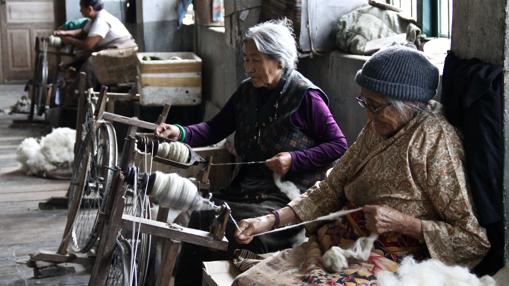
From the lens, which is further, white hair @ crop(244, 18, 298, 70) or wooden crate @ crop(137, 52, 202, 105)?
wooden crate @ crop(137, 52, 202, 105)

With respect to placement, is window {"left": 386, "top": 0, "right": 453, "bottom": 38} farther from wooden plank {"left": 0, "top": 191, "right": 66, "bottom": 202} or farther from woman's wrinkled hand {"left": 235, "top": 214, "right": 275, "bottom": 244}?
wooden plank {"left": 0, "top": 191, "right": 66, "bottom": 202}

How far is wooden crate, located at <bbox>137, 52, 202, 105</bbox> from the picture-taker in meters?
6.30

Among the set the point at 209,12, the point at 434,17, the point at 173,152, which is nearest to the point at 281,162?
the point at 173,152

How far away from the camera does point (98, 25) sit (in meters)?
8.03

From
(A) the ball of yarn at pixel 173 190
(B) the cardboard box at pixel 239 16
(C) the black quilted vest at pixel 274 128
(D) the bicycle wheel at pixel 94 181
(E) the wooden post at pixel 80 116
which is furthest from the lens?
(B) the cardboard box at pixel 239 16

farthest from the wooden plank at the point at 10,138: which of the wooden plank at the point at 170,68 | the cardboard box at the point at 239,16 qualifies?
the cardboard box at the point at 239,16

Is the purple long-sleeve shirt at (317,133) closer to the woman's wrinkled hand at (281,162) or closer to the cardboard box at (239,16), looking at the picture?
the woman's wrinkled hand at (281,162)

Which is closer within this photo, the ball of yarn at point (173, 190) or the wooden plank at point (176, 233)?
the wooden plank at point (176, 233)

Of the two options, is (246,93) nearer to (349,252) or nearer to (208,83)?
(349,252)

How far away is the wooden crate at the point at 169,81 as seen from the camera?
20.7 feet

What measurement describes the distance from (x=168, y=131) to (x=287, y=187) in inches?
25.1

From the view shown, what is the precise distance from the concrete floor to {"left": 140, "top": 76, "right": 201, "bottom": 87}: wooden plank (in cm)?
98

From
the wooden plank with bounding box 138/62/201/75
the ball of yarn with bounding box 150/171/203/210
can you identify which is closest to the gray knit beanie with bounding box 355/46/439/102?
the ball of yarn with bounding box 150/171/203/210

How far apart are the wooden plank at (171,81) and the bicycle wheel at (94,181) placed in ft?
6.63
